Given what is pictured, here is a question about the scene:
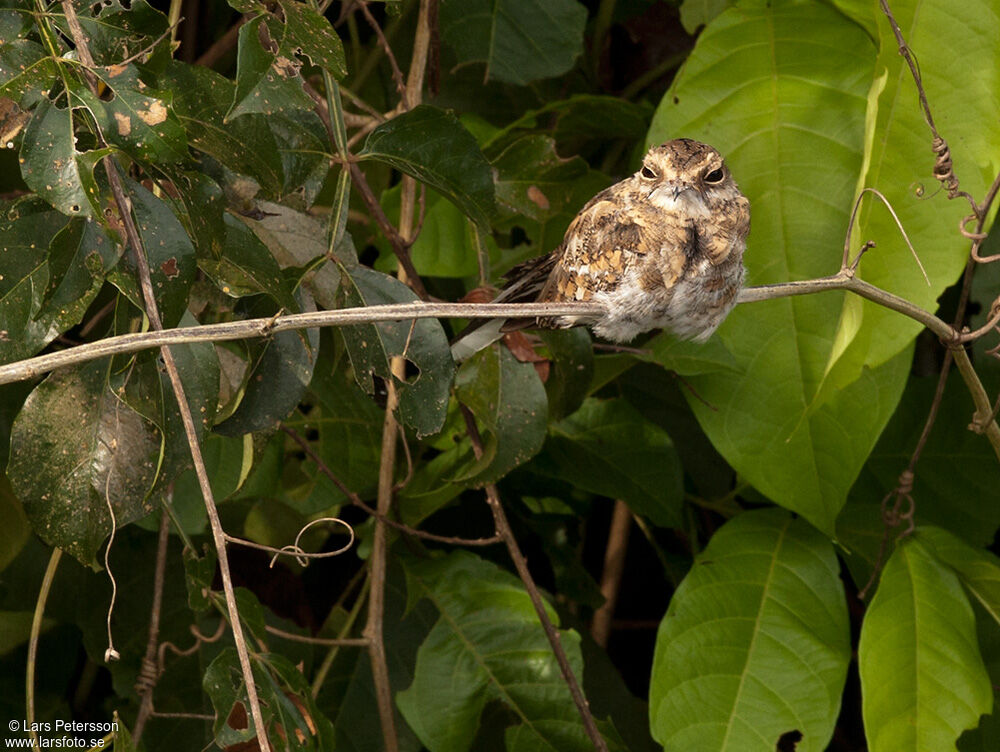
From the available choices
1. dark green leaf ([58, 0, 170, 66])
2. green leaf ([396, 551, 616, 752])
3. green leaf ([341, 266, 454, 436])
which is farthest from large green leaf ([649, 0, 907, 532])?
dark green leaf ([58, 0, 170, 66])

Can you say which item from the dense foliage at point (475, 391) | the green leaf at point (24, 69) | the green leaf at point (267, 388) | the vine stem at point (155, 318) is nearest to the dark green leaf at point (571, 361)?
the dense foliage at point (475, 391)

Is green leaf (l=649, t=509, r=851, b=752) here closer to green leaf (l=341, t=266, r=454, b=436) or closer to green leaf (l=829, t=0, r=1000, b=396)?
green leaf (l=829, t=0, r=1000, b=396)

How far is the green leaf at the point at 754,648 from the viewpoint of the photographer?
1584 mm

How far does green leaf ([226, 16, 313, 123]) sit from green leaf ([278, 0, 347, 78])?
17mm

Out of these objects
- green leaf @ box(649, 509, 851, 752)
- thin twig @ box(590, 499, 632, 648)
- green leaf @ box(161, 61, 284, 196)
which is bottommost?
thin twig @ box(590, 499, 632, 648)

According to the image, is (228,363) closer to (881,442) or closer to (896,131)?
(896,131)

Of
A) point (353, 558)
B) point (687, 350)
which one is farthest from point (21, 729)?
point (687, 350)

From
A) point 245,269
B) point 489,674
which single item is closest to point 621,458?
point 489,674

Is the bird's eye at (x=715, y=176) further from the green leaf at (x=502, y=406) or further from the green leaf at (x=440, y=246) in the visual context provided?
the green leaf at (x=440, y=246)

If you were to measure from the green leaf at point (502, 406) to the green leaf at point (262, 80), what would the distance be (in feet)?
1.88

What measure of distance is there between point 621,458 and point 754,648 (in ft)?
1.36

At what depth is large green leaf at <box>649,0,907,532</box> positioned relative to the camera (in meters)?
1.61

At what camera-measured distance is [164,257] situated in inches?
40.6

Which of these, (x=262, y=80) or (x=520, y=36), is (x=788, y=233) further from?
(x=262, y=80)
